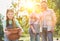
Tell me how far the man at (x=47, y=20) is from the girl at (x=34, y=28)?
0.15 feet

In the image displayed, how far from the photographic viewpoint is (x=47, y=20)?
62.6 inches

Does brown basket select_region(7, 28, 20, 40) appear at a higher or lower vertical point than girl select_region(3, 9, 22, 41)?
lower

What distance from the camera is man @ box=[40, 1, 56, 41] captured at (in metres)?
1.58

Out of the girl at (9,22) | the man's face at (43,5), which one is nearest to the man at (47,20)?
the man's face at (43,5)

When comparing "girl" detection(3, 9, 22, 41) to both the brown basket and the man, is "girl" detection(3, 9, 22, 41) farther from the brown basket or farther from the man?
the man

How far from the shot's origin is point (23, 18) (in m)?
1.58

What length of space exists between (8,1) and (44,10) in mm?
317

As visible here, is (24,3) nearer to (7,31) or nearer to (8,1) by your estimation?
(8,1)

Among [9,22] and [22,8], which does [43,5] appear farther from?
[9,22]

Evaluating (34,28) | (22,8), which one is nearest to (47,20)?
(34,28)

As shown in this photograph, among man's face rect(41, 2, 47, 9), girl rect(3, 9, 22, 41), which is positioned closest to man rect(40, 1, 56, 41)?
man's face rect(41, 2, 47, 9)

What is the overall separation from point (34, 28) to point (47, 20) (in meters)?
0.13

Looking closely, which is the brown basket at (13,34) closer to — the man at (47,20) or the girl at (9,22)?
the girl at (9,22)

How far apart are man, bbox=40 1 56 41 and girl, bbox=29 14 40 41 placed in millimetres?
44
